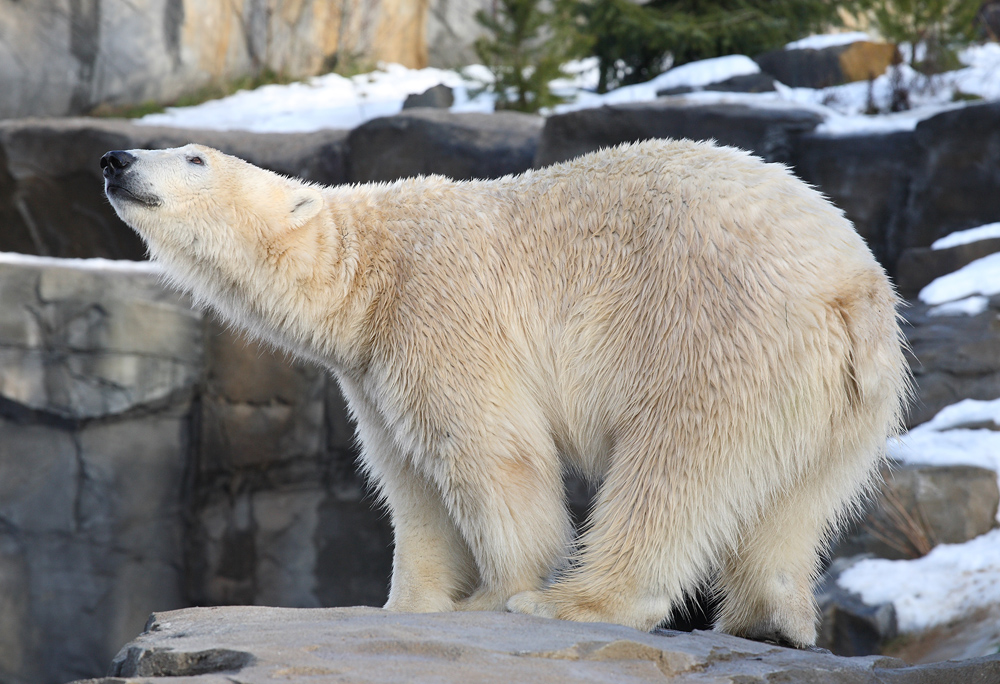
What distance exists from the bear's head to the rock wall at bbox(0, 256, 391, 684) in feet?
13.5

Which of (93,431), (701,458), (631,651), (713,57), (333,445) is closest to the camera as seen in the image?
(631,651)

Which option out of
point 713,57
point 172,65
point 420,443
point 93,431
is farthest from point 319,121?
point 420,443

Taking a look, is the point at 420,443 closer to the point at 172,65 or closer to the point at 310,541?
the point at 310,541

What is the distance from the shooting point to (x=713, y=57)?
10.2 meters

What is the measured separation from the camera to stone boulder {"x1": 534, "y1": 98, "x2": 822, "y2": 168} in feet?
22.4

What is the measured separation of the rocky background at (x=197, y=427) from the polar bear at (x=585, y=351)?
3.73m

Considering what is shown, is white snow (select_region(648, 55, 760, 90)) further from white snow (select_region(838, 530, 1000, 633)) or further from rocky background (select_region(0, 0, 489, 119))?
white snow (select_region(838, 530, 1000, 633))

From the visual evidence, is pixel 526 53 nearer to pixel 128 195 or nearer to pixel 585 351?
pixel 128 195

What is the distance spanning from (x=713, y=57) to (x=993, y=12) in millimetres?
5924

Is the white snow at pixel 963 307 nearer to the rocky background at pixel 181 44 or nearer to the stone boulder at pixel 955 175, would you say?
the stone boulder at pixel 955 175

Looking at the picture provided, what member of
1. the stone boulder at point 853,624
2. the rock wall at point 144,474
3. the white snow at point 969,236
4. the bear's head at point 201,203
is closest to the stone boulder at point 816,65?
the white snow at point 969,236

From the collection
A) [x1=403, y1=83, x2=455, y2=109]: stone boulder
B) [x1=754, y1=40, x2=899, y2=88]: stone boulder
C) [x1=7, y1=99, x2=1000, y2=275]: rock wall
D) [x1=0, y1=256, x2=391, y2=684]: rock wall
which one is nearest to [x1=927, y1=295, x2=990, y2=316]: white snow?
[x1=7, y1=99, x2=1000, y2=275]: rock wall

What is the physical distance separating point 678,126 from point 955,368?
2.70 meters

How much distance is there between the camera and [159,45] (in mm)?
10969
